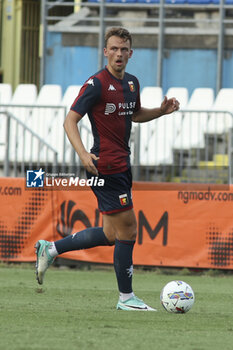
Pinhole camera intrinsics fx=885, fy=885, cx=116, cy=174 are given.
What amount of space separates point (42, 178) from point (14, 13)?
11397 mm

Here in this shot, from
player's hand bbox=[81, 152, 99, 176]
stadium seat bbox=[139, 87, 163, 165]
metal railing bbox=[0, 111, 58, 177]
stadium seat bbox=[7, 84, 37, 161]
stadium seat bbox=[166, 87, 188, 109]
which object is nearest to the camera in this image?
player's hand bbox=[81, 152, 99, 176]

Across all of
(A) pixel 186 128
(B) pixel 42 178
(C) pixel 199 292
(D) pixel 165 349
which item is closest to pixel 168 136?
(A) pixel 186 128

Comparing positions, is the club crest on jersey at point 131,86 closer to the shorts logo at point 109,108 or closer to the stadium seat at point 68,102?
the shorts logo at point 109,108

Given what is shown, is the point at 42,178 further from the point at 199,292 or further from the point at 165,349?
the point at 165,349

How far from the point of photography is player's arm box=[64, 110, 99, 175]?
6809mm

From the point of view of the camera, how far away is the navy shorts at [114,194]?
23.6ft

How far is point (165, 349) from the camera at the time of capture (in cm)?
539

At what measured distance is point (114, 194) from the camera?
7219 millimetres

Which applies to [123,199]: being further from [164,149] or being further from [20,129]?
[20,129]

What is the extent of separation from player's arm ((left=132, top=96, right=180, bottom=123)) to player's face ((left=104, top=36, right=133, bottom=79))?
0.64 m

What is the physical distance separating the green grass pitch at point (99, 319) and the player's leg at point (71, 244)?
14.2 inches

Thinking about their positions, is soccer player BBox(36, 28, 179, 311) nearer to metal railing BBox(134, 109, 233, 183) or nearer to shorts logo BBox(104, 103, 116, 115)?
shorts logo BBox(104, 103, 116, 115)
